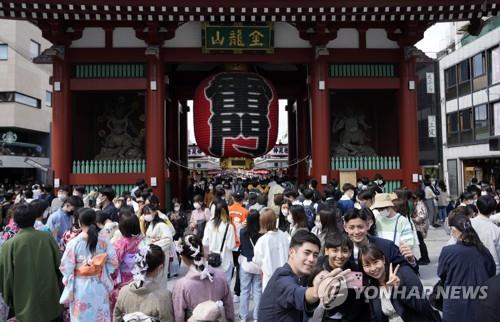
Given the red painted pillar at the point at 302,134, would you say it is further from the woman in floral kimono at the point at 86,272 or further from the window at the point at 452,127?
the window at the point at 452,127

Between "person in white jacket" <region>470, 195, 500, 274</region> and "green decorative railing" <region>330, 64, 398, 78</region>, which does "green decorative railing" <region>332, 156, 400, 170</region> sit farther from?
"person in white jacket" <region>470, 195, 500, 274</region>

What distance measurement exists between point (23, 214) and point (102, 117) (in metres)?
11.2

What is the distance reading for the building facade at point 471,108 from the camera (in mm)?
23203

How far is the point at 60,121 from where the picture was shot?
1199cm

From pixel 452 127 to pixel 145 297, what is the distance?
29.0 metres

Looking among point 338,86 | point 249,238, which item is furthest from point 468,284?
point 338,86

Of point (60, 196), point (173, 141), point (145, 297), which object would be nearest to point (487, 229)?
point (145, 297)

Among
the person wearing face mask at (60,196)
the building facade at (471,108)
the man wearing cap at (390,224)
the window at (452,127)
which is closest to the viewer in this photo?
the man wearing cap at (390,224)

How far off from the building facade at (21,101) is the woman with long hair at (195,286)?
1047 inches

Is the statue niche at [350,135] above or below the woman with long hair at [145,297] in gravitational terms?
above

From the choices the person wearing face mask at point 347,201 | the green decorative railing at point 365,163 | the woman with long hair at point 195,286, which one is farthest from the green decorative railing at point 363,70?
the woman with long hair at point 195,286

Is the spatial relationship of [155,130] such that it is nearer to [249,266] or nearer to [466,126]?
[249,266]

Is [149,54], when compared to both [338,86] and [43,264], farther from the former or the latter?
[43,264]

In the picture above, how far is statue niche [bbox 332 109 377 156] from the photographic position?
13.9 m
